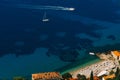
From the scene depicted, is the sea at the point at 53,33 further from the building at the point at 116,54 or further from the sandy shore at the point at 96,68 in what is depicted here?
the building at the point at 116,54

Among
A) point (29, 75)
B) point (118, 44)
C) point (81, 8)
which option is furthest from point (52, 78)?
point (81, 8)

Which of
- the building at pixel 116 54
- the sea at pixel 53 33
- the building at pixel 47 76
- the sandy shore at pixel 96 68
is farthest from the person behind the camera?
the sea at pixel 53 33

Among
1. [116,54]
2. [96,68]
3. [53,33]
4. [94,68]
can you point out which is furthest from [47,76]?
[53,33]

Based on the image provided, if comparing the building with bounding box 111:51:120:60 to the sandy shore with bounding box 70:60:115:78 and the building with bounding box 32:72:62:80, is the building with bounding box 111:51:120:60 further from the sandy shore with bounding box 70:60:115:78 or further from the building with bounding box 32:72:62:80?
the building with bounding box 32:72:62:80

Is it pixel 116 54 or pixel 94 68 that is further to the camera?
pixel 116 54

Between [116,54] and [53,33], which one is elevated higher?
[116,54]

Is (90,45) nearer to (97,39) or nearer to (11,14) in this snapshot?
(97,39)

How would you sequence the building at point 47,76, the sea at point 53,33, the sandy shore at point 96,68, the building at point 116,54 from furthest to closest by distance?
the sea at point 53,33 → the building at point 116,54 → the sandy shore at point 96,68 → the building at point 47,76

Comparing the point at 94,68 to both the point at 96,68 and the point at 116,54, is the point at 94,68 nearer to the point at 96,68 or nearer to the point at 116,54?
the point at 96,68

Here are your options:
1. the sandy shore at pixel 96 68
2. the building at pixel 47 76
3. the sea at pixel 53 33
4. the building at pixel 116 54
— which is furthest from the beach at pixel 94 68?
the building at pixel 47 76
